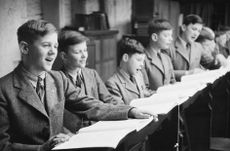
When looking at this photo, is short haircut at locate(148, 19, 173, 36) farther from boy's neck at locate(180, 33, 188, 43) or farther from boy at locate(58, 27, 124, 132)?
boy at locate(58, 27, 124, 132)

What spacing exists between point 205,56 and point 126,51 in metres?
2.22

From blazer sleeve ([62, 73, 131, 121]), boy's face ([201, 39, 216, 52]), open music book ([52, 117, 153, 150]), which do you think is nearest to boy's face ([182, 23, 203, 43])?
boy's face ([201, 39, 216, 52])

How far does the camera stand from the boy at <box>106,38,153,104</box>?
3512 mm

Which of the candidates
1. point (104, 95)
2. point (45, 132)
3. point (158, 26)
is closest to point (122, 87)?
point (104, 95)

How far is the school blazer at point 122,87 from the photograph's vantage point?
11.4ft

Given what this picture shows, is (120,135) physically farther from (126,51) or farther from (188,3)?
(188,3)

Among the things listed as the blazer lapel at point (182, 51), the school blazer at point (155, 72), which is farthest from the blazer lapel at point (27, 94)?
the blazer lapel at point (182, 51)

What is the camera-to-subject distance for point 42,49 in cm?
226

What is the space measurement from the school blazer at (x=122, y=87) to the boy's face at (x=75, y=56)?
400 millimetres

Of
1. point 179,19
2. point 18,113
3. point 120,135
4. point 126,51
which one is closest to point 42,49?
point 18,113

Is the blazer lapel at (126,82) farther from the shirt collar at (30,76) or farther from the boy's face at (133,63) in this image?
the shirt collar at (30,76)

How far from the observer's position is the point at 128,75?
3.62m

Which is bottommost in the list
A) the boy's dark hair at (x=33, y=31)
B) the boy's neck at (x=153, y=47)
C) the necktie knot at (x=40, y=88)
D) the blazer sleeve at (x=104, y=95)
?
the blazer sleeve at (x=104, y=95)

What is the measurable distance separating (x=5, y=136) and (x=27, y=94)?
282mm
